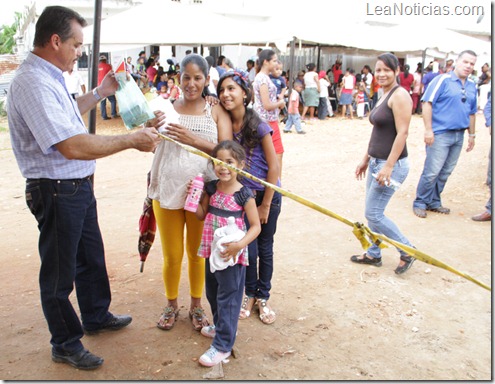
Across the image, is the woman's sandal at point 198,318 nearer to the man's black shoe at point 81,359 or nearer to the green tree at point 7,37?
the man's black shoe at point 81,359

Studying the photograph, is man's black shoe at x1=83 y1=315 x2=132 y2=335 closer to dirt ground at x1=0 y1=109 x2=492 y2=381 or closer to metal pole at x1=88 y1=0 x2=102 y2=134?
dirt ground at x1=0 y1=109 x2=492 y2=381

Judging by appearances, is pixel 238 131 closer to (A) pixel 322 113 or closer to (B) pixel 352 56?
(A) pixel 322 113

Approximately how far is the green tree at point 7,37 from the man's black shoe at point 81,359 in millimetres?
24675

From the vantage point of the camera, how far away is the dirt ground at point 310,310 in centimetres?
284

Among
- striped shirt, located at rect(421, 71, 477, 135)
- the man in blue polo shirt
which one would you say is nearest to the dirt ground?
the man in blue polo shirt

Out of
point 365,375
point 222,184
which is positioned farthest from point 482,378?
point 222,184

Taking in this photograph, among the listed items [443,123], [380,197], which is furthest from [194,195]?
[443,123]

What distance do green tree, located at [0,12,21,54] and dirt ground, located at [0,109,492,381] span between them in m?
21.5

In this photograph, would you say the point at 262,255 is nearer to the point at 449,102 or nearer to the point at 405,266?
the point at 405,266

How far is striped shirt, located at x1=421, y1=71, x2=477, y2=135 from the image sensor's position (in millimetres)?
5695

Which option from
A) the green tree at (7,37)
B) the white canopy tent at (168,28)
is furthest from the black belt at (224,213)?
the green tree at (7,37)

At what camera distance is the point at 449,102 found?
18.7 feet

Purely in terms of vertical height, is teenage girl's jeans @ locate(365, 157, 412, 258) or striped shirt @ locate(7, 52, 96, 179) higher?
striped shirt @ locate(7, 52, 96, 179)
